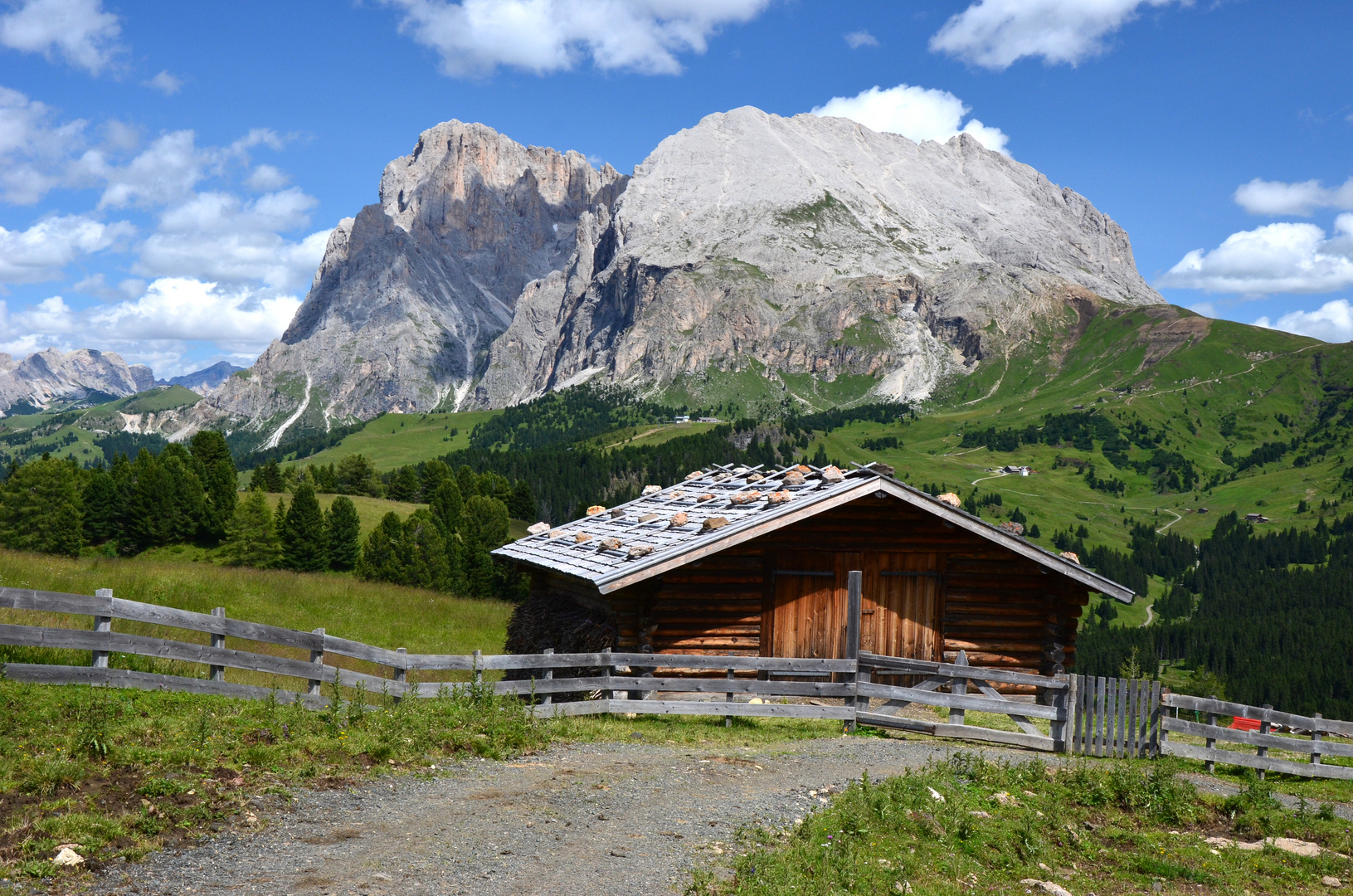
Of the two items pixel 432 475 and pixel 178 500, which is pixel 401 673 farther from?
pixel 432 475

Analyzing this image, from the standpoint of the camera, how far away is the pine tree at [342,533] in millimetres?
102688

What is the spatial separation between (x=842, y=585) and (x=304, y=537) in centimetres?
8925

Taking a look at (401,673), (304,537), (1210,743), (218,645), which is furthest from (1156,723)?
(304,537)

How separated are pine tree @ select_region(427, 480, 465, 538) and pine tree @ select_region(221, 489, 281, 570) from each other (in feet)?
56.0

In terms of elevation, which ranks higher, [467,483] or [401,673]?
[467,483]

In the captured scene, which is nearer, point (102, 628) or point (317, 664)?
point (102, 628)

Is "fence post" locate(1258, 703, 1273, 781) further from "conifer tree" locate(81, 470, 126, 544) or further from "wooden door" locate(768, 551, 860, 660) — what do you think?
"conifer tree" locate(81, 470, 126, 544)

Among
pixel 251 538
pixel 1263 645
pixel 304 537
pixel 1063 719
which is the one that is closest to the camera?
pixel 1063 719

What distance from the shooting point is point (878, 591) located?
22.2 m

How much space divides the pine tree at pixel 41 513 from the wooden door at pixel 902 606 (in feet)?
301

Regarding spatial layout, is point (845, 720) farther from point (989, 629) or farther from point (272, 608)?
point (272, 608)

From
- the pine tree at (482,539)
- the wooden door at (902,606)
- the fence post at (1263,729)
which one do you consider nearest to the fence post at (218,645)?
the wooden door at (902,606)

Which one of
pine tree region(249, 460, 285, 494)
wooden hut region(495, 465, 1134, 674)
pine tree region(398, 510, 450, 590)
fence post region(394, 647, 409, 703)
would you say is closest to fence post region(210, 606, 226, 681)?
fence post region(394, 647, 409, 703)

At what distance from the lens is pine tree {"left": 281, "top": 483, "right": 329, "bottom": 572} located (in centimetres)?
9875
